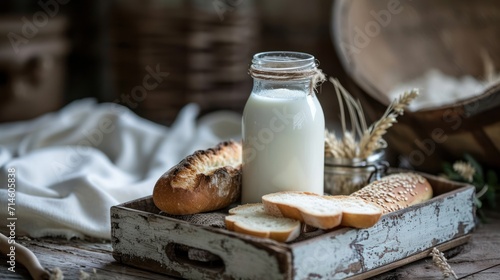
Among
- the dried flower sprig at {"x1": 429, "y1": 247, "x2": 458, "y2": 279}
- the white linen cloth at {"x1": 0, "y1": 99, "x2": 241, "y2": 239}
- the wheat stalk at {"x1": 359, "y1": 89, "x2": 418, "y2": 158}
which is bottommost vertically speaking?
the dried flower sprig at {"x1": 429, "y1": 247, "x2": 458, "y2": 279}

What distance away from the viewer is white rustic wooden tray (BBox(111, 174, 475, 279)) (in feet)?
3.56

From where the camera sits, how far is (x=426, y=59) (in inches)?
87.7

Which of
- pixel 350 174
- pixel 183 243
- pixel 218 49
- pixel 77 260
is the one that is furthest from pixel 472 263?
pixel 218 49

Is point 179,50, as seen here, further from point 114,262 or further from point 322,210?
point 322,210

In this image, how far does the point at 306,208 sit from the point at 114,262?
1.11 ft

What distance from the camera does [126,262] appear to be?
1255 mm

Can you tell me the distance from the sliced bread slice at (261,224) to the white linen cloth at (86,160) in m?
0.32

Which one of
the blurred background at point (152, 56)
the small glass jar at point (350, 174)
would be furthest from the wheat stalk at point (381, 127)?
the blurred background at point (152, 56)

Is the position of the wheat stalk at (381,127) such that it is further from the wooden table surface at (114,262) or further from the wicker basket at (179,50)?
the wicker basket at (179,50)

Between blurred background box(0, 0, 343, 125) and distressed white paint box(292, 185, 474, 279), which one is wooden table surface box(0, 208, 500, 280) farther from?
blurred background box(0, 0, 343, 125)

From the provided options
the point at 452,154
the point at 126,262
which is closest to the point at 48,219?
the point at 126,262

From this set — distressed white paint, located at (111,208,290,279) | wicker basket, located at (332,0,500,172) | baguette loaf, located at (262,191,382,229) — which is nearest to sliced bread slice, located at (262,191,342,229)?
baguette loaf, located at (262,191,382,229)

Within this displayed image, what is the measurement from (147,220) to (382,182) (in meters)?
0.41

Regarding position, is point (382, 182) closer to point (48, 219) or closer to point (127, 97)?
point (48, 219)
